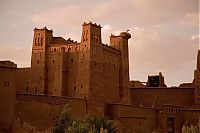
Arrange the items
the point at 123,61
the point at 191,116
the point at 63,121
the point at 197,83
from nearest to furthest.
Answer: the point at 63,121 < the point at 191,116 < the point at 123,61 < the point at 197,83

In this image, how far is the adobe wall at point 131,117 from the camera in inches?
1531

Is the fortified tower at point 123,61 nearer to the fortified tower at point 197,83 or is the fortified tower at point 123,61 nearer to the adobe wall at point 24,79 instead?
the fortified tower at point 197,83

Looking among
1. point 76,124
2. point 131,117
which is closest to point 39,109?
point 76,124

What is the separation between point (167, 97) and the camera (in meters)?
47.6

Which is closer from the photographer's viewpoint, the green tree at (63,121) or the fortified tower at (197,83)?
the green tree at (63,121)

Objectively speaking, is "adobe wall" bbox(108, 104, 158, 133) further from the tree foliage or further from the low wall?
the tree foliage

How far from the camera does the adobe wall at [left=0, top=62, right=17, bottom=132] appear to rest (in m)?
29.4

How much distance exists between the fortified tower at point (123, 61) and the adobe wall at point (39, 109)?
11348mm

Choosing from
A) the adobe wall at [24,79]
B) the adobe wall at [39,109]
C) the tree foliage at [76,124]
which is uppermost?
the adobe wall at [24,79]

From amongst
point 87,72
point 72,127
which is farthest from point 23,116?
point 87,72

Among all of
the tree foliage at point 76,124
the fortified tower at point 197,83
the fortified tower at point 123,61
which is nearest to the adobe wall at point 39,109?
the tree foliage at point 76,124

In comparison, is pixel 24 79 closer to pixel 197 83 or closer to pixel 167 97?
pixel 167 97

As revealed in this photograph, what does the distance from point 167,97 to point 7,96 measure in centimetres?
2079

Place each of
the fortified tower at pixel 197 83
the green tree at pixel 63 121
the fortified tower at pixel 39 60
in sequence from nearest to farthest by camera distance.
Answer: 1. the green tree at pixel 63 121
2. the fortified tower at pixel 39 60
3. the fortified tower at pixel 197 83
